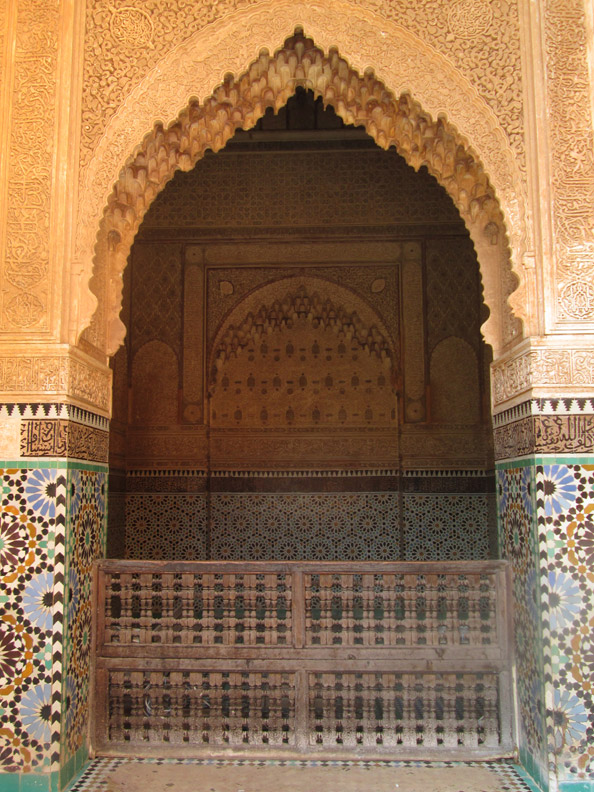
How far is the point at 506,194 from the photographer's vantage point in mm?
2820

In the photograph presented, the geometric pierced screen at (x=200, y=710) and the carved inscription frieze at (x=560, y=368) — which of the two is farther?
the geometric pierced screen at (x=200, y=710)

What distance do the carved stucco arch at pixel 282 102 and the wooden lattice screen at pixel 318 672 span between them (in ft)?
3.47

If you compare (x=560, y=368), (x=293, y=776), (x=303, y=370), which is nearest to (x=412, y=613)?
(x=293, y=776)

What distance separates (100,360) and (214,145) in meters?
1.05

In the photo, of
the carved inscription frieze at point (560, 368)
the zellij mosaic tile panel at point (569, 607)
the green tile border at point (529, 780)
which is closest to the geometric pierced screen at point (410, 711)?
the green tile border at point (529, 780)

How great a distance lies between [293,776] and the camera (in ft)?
8.80

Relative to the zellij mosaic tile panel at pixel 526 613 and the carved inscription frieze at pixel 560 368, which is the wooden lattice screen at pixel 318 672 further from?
the carved inscription frieze at pixel 560 368

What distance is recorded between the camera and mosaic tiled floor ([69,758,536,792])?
8.50ft

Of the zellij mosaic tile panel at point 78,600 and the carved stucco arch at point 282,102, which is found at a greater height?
the carved stucco arch at point 282,102

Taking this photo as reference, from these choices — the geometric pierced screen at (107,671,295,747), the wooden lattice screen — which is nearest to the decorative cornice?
the wooden lattice screen

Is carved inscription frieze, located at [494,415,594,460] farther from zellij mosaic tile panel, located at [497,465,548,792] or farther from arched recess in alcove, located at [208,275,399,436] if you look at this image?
arched recess in alcove, located at [208,275,399,436]

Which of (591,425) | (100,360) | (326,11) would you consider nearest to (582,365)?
(591,425)

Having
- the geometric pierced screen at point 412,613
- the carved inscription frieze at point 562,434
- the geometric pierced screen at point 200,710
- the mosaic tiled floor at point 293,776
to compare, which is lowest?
the mosaic tiled floor at point 293,776

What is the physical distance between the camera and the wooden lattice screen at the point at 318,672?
286 cm
